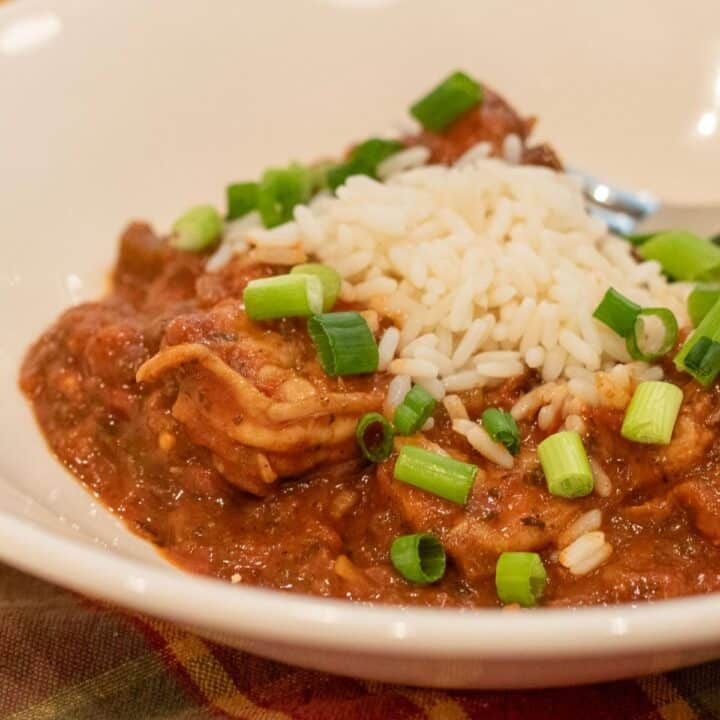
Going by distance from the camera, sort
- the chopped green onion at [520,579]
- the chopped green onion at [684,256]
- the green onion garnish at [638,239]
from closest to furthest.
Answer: the chopped green onion at [520,579] → the chopped green onion at [684,256] → the green onion garnish at [638,239]

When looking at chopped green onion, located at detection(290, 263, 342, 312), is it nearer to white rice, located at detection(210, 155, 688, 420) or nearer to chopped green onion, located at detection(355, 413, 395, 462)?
white rice, located at detection(210, 155, 688, 420)

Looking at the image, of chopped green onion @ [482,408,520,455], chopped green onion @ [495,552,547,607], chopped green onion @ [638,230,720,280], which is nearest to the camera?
chopped green onion @ [495,552,547,607]

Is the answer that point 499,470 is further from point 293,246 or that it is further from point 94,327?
point 94,327

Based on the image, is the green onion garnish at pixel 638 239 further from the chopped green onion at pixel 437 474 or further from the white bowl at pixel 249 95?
the chopped green onion at pixel 437 474

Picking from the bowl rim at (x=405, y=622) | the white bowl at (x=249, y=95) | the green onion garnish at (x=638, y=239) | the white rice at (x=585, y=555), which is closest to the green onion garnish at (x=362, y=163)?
the white bowl at (x=249, y=95)

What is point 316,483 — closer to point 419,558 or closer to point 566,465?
point 419,558

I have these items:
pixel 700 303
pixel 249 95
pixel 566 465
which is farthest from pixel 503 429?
pixel 249 95

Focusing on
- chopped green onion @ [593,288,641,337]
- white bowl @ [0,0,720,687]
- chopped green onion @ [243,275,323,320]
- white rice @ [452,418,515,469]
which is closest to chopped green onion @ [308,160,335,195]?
white bowl @ [0,0,720,687]
